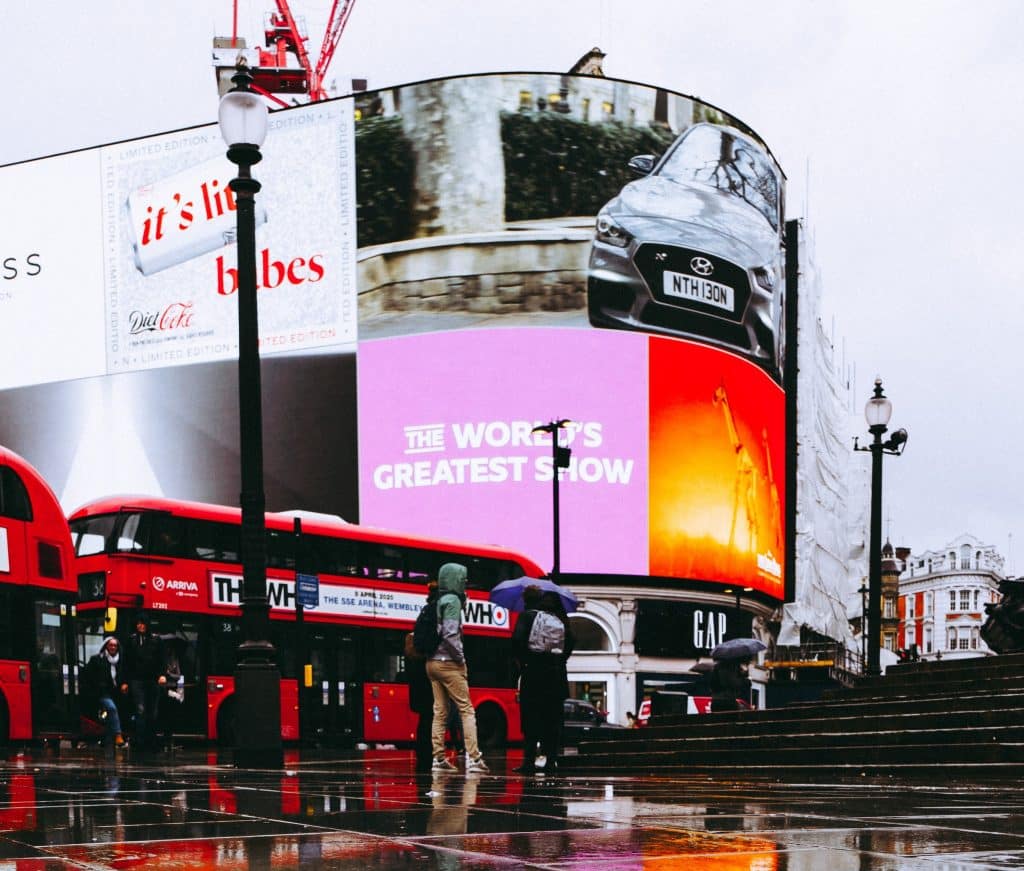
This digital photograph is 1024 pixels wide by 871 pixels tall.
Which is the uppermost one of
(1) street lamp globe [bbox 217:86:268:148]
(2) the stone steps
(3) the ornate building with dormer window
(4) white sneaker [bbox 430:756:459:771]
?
(1) street lamp globe [bbox 217:86:268:148]

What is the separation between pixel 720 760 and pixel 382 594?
Answer: 1423 cm

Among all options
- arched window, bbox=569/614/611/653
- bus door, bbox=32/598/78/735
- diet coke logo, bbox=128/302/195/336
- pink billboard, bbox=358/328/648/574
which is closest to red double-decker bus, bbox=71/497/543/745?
bus door, bbox=32/598/78/735

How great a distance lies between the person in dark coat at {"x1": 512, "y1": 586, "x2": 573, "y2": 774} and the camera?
11.6m

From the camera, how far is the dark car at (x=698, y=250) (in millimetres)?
49281

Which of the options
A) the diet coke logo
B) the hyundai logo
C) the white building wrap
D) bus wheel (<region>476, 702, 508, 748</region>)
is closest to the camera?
bus wheel (<region>476, 702, 508, 748</region>)

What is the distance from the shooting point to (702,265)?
50531 mm

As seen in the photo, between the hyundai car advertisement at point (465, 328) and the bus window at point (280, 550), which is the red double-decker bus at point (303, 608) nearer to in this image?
the bus window at point (280, 550)

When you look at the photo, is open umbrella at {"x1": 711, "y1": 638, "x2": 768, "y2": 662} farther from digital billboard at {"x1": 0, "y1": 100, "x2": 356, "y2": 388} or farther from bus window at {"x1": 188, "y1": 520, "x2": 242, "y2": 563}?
digital billboard at {"x1": 0, "y1": 100, "x2": 356, "y2": 388}

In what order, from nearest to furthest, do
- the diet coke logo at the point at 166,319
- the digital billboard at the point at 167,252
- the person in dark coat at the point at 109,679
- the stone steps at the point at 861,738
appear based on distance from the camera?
the stone steps at the point at 861,738 < the person in dark coat at the point at 109,679 < the digital billboard at the point at 167,252 < the diet coke logo at the point at 166,319

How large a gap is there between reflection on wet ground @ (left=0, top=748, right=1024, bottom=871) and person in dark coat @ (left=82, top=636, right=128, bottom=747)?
421 inches

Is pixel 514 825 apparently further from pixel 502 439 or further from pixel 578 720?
pixel 502 439

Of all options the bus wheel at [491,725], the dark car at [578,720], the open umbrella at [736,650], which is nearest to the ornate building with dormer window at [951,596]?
the dark car at [578,720]

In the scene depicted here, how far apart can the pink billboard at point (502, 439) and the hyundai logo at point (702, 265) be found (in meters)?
4.07

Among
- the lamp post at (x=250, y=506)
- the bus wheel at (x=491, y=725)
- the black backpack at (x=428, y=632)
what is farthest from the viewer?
the bus wheel at (x=491, y=725)
